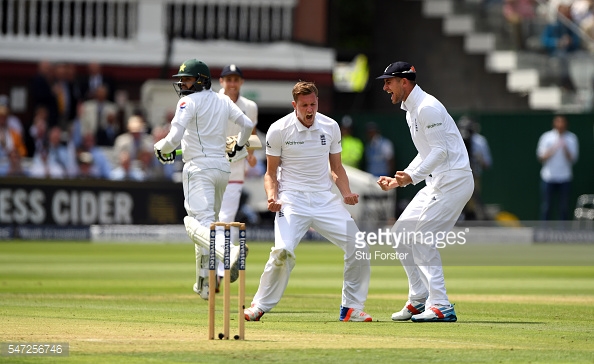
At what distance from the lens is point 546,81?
2681 cm

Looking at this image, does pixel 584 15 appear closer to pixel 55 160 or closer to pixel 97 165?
pixel 97 165

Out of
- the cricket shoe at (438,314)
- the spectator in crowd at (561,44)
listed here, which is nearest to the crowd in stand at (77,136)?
the spectator in crowd at (561,44)

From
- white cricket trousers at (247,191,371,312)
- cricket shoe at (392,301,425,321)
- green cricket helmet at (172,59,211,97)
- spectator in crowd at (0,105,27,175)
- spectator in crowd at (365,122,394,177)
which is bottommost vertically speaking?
spectator in crowd at (365,122,394,177)

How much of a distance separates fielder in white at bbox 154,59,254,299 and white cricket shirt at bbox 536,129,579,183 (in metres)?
13.1

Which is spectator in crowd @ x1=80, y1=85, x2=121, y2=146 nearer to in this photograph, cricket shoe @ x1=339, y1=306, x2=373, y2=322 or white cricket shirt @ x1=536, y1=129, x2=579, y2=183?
white cricket shirt @ x1=536, y1=129, x2=579, y2=183

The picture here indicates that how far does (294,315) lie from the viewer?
10.2m

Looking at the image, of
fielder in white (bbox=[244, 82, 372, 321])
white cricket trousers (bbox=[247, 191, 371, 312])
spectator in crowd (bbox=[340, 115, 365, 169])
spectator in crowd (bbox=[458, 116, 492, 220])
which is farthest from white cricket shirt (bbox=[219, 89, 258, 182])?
spectator in crowd (bbox=[340, 115, 365, 169])

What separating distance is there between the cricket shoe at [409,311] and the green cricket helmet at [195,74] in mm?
2652

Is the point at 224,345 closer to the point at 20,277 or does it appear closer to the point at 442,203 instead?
the point at 442,203

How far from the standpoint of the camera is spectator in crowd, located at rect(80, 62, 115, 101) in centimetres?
2352

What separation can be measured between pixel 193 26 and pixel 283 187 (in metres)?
17.7

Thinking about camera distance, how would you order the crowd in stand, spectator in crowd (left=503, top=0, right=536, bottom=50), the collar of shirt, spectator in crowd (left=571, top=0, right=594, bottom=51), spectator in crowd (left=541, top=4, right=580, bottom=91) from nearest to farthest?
1. the collar of shirt
2. the crowd in stand
3. spectator in crowd (left=541, top=4, right=580, bottom=91)
4. spectator in crowd (left=571, top=0, right=594, bottom=51)
5. spectator in crowd (left=503, top=0, right=536, bottom=50)

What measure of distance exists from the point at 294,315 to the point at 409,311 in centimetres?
95

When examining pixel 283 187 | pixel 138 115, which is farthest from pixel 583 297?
pixel 138 115
